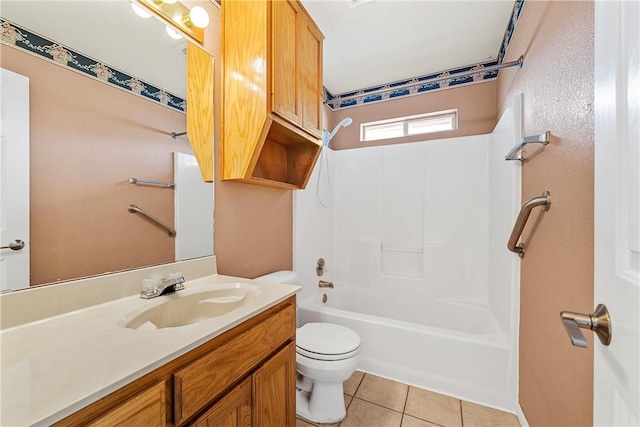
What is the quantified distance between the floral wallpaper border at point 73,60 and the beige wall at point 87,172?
0.08ft

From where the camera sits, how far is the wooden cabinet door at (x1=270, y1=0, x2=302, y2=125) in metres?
1.30

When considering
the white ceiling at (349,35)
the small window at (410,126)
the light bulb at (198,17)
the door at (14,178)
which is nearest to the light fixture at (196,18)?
the light bulb at (198,17)

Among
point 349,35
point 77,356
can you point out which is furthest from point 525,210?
point 349,35

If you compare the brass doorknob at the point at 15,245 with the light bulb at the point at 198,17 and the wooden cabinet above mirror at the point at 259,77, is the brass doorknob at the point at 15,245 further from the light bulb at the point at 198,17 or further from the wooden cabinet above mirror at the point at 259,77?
the light bulb at the point at 198,17

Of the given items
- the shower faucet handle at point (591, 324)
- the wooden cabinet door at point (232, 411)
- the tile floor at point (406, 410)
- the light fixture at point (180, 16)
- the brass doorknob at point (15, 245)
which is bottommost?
the tile floor at point (406, 410)

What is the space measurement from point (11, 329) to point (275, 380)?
80 centimetres

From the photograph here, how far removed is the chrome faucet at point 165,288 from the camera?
3.23 feet

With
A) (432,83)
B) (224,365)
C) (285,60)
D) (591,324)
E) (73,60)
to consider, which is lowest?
(224,365)

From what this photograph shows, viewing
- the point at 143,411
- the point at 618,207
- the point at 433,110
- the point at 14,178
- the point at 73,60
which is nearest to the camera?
the point at 618,207

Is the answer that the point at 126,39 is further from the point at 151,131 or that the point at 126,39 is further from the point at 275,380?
the point at 275,380

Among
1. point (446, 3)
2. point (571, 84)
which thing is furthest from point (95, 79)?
point (446, 3)

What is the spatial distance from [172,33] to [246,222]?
3.39 ft

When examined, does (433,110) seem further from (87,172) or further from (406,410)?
(87,172)

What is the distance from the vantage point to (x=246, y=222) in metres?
1.62
